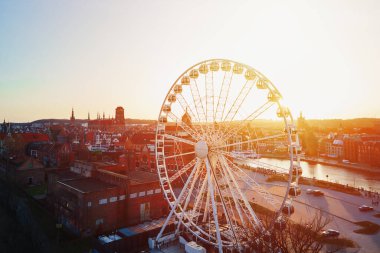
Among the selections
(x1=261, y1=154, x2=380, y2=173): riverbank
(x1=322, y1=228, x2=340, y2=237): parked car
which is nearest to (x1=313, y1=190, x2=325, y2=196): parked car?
(x1=322, y1=228, x2=340, y2=237): parked car

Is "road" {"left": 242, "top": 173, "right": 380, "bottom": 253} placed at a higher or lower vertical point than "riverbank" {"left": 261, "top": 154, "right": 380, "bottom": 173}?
lower

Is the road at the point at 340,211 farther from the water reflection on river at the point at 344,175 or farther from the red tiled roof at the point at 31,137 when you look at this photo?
the red tiled roof at the point at 31,137

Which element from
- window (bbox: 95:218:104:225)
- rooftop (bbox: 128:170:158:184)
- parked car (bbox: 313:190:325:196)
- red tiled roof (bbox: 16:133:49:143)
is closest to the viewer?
window (bbox: 95:218:104:225)

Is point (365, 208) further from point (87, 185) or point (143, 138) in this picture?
point (143, 138)

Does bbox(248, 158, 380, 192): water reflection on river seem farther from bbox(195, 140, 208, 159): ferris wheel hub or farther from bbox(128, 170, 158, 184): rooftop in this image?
bbox(195, 140, 208, 159): ferris wheel hub

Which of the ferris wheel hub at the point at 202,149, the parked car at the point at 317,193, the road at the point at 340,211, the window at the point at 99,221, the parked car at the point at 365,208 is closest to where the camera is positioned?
the ferris wheel hub at the point at 202,149

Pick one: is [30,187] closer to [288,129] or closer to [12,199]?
[12,199]

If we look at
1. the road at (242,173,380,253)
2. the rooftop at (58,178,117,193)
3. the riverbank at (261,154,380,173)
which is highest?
the rooftop at (58,178,117,193)

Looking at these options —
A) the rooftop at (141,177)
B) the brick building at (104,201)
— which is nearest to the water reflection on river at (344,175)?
the rooftop at (141,177)

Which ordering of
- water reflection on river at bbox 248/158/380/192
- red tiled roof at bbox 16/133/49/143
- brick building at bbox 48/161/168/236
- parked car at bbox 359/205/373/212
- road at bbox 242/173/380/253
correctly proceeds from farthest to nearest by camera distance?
red tiled roof at bbox 16/133/49/143, water reflection on river at bbox 248/158/380/192, parked car at bbox 359/205/373/212, brick building at bbox 48/161/168/236, road at bbox 242/173/380/253
